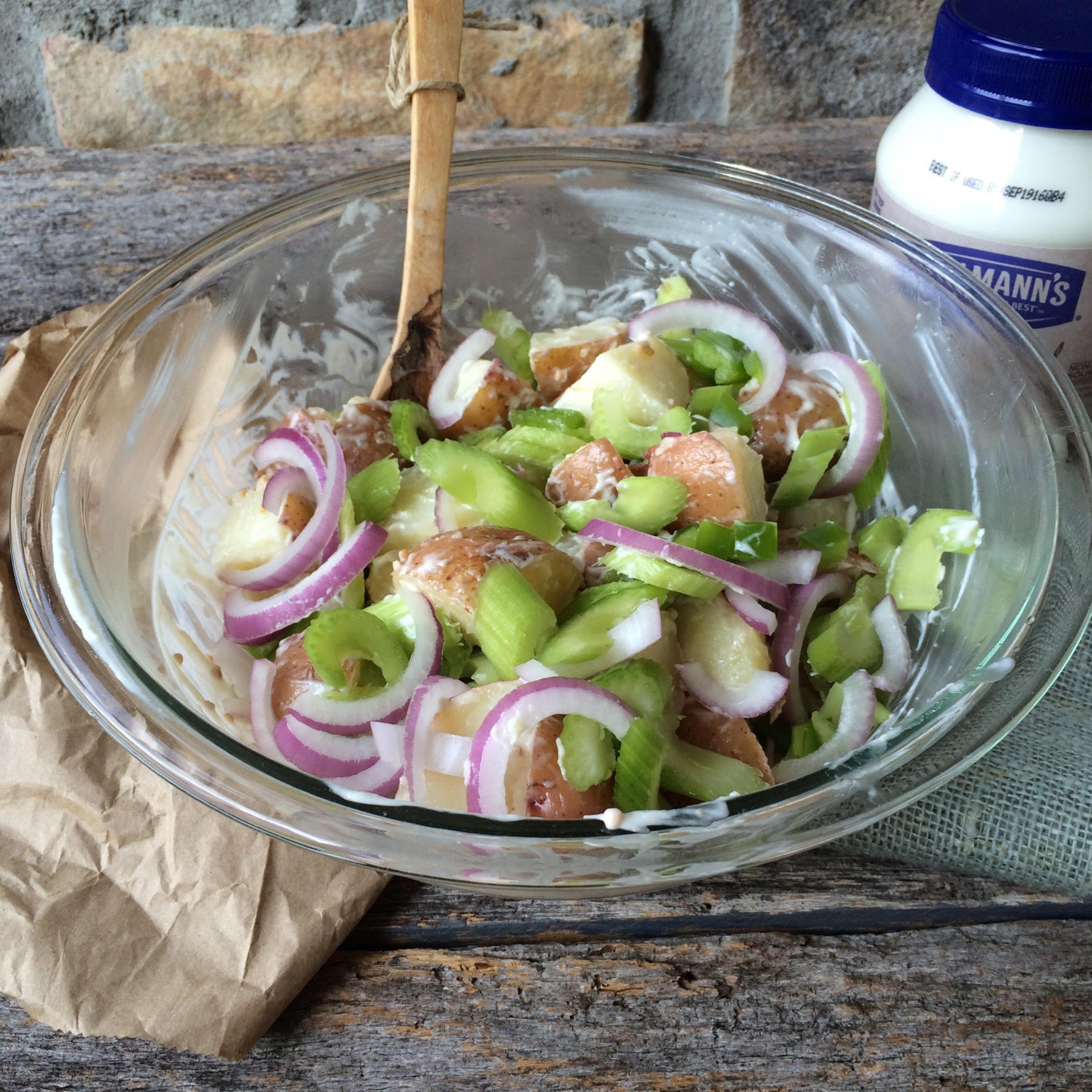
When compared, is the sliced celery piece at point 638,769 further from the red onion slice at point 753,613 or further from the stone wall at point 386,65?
the stone wall at point 386,65

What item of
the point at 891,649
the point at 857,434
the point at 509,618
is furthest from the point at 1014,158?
the point at 509,618

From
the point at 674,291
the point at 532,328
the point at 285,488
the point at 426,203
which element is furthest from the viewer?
the point at 532,328

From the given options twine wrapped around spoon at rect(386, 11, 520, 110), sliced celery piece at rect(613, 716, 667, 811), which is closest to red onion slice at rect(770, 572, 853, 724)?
sliced celery piece at rect(613, 716, 667, 811)

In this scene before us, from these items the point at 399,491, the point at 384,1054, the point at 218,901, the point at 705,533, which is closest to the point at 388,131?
the point at 399,491

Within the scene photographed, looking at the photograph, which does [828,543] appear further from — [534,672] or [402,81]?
[402,81]

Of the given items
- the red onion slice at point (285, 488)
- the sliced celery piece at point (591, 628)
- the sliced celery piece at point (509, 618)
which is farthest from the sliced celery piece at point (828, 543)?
the red onion slice at point (285, 488)

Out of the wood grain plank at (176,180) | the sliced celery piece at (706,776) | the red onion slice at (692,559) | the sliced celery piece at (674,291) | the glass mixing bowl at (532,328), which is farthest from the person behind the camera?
the wood grain plank at (176,180)
